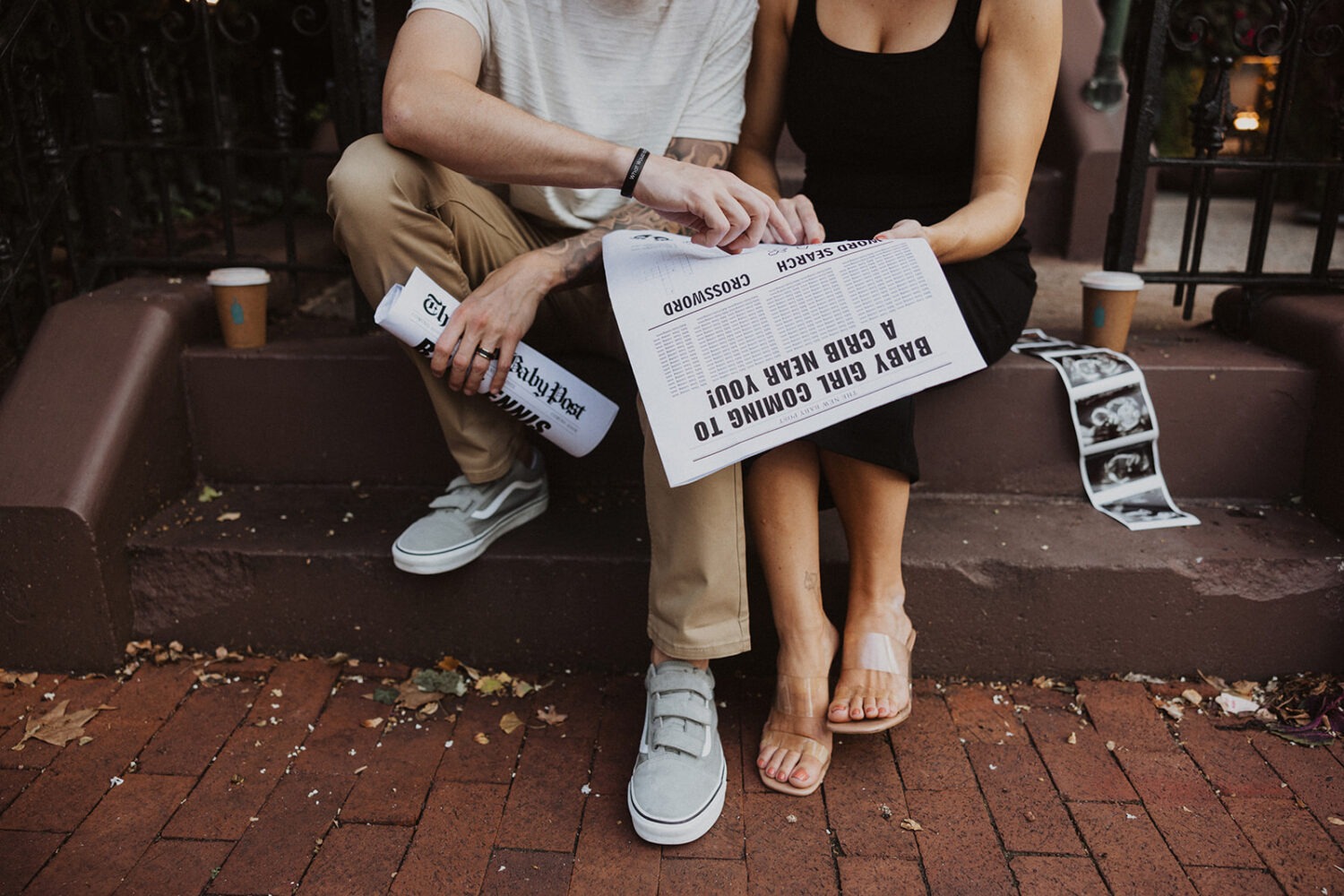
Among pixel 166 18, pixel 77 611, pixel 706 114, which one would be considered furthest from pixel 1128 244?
pixel 166 18

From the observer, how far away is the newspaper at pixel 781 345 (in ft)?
5.49

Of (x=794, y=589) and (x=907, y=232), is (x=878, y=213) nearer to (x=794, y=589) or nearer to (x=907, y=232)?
(x=907, y=232)

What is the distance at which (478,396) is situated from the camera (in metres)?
2.09

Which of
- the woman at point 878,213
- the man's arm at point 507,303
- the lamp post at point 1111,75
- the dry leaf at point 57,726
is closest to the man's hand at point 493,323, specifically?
the man's arm at point 507,303

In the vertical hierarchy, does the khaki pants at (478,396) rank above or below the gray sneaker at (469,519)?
above

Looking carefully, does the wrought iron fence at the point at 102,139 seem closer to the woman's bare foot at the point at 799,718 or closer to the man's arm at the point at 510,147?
the man's arm at the point at 510,147

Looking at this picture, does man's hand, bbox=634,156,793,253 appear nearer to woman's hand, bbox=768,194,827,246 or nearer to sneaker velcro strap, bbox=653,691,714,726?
woman's hand, bbox=768,194,827,246

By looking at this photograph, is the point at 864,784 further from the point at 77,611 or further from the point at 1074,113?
the point at 1074,113

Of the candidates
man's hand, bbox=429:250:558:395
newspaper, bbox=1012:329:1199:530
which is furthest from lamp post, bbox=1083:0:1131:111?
man's hand, bbox=429:250:558:395

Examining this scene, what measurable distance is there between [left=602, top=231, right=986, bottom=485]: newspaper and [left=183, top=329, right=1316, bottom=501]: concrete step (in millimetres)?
626

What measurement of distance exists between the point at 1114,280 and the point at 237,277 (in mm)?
2055

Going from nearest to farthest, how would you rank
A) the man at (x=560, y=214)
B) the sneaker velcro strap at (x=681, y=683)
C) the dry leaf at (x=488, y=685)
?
1. the man at (x=560, y=214)
2. the sneaker velcro strap at (x=681, y=683)
3. the dry leaf at (x=488, y=685)

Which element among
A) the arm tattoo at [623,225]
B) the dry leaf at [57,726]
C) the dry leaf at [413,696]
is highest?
the arm tattoo at [623,225]

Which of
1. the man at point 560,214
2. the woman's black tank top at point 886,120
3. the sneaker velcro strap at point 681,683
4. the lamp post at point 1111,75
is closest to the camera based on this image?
the man at point 560,214
